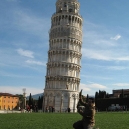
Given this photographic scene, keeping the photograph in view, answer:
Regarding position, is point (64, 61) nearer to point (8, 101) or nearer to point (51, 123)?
point (8, 101)

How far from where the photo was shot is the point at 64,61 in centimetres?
7150

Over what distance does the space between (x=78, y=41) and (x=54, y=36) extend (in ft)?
23.3

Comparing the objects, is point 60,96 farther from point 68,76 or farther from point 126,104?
point 126,104

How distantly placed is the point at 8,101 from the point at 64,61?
51.0m

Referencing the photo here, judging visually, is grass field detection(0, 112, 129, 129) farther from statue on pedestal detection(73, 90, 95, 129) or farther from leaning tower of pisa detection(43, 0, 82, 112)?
leaning tower of pisa detection(43, 0, 82, 112)

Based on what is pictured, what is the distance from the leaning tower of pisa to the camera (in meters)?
70.2

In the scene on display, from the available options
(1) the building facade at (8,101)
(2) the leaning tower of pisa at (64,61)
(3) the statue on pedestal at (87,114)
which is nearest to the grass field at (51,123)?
(3) the statue on pedestal at (87,114)

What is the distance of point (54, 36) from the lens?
7512cm

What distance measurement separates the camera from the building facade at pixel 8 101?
358 ft

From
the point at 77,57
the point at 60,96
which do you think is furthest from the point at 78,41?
the point at 60,96

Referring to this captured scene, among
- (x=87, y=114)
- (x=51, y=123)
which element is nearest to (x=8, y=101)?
(x=51, y=123)

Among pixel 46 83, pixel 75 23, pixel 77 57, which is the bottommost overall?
pixel 46 83

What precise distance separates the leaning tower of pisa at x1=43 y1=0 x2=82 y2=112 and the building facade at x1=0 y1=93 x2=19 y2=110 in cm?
4177

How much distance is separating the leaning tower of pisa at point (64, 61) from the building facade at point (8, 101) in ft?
137
